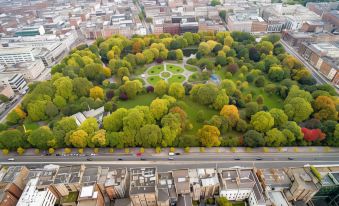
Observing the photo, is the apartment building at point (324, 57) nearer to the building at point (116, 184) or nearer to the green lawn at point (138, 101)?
the green lawn at point (138, 101)

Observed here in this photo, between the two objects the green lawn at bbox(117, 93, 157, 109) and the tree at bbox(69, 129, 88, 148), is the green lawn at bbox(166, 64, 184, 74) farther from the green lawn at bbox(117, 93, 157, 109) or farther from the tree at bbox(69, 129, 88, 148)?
the tree at bbox(69, 129, 88, 148)

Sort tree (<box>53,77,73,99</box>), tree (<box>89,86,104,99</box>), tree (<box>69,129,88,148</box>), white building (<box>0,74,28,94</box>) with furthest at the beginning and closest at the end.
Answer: white building (<box>0,74,28,94</box>)
tree (<box>89,86,104,99</box>)
tree (<box>53,77,73,99</box>)
tree (<box>69,129,88,148</box>)

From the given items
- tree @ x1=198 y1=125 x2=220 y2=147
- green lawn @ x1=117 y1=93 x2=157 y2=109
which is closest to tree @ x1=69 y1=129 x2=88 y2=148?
green lawn @ x1=117 y1=93 x2=157 y2=109

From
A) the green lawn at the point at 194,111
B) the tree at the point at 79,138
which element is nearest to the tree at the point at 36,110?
the tree at the point at 79,138

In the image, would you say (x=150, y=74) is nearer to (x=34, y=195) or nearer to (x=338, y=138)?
(x=34, y=195)

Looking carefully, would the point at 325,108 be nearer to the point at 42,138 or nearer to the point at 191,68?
the point at 191,68

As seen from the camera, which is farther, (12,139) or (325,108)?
(325,108)

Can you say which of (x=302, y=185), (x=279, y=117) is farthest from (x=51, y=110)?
(x=302, y=185)
